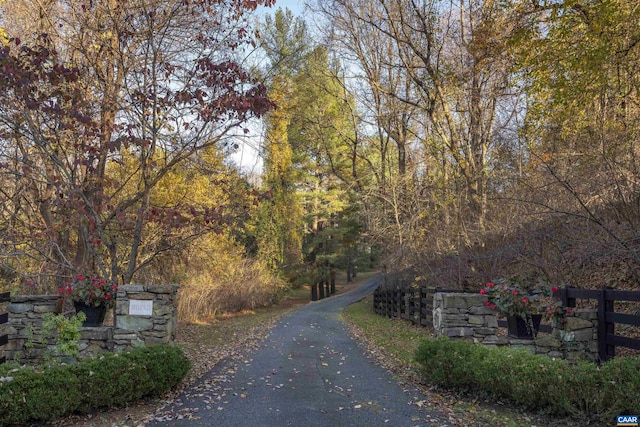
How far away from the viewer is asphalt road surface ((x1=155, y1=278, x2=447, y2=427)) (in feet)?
16.1

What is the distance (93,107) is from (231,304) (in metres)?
12.8

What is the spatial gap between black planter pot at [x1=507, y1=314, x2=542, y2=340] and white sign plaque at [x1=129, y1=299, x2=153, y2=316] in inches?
191

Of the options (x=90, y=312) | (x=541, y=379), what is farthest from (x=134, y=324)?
(x=541, y=379)

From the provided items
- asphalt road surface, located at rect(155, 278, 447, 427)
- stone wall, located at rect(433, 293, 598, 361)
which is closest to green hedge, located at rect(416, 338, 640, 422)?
asphalt road surface, located at rect(155, 278, 447, 427)

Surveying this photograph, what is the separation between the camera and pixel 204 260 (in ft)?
55.3

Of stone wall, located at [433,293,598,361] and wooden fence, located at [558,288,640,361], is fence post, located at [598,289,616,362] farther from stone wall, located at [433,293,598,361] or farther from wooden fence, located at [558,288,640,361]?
stone wall, located at [433,293,598,361]

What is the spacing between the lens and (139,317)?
6.52 meters

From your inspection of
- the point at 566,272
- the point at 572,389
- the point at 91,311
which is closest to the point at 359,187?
the point at 566,272

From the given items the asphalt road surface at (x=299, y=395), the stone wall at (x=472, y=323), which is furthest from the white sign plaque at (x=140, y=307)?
the stone wall at (x=472, y=323)

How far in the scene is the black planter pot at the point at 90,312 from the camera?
22.0ft

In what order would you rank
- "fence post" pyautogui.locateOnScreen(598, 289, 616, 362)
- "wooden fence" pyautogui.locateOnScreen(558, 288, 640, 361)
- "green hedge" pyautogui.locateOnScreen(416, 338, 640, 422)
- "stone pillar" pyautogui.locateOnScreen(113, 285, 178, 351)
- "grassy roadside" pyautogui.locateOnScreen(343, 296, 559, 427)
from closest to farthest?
"green hedge" pyautogui.locateOnScreen(416, 338, 640, 422) < "grassy roadside" pyautogui.locateOnScreen(343, 296, 559, 427) < "wooden fence" pyautogui.locateOnScreen(558, 288, 640, 361) < "fence post" pyautogui.locateOnScreen(598, 289, 616, 362) < "stone pillar" pyautogui.locateOnScreen(113, 285, 178, 351)

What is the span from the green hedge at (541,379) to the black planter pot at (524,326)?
91 cm

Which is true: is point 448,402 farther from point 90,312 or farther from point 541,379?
point 90,312

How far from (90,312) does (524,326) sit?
5.92 meters
